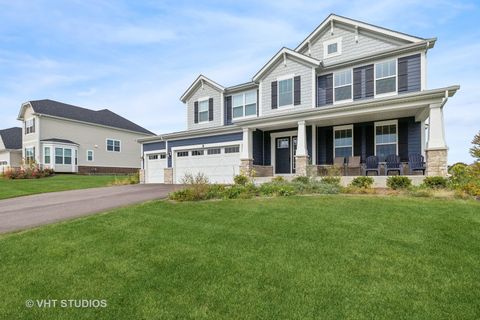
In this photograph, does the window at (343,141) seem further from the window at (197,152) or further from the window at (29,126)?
the window at (29,126)

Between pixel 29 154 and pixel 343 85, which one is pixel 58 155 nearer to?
pixel 29 154

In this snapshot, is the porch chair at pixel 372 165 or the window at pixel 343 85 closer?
the porch chair at pixel 372 165

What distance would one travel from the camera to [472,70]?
39.3 feet

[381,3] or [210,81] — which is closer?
[381,3]

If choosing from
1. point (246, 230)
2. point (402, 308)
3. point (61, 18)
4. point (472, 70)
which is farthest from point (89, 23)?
point (472, 70)

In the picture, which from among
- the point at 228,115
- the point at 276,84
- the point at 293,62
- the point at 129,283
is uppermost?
the point at 293,62

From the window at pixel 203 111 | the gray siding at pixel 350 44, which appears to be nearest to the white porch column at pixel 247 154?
the window at pixel 203 111

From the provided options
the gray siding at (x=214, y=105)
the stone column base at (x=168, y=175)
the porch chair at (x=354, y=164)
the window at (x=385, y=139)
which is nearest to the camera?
the porch chair at (x=354, y=164)

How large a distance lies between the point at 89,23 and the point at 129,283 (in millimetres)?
11984

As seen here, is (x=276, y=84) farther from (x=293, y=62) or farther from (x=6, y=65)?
(x=6, y=65)

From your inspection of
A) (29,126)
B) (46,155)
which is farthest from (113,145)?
(29,126)

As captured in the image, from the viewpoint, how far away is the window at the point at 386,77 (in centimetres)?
1275

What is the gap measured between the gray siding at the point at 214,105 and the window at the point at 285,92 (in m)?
4.48

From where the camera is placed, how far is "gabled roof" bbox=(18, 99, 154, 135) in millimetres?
26516
